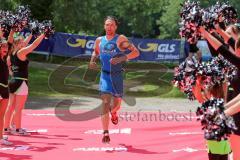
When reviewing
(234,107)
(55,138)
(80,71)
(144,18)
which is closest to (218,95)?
(234,107)

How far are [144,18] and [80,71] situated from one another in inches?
1571

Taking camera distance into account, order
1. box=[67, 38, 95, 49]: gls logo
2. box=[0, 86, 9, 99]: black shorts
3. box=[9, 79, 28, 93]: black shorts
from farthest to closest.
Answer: box=[67, 38, 95, 49]: gls logo, box=[9, 79, 28, 93]: black shorts, box=[0, 86, 9, 99]: black shorts

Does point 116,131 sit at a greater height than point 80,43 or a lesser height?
lesser

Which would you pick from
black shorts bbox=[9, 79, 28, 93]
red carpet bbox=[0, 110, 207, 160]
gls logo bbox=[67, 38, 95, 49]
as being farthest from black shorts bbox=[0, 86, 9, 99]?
gls logo bbox=[67, 38, 95, 49]

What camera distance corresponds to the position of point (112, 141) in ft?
26.6

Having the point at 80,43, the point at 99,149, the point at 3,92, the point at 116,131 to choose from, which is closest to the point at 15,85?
the point at 3,92

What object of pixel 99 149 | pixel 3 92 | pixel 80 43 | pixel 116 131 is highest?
pixel 80 43

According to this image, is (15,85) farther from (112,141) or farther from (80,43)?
(80,43)

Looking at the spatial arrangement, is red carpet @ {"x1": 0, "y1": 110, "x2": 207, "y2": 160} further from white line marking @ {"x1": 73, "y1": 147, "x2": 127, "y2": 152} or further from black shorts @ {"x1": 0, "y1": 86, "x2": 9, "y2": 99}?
black shorts @ {"x1": 0, "y1": 86, "x2": 9, "y2": 99}

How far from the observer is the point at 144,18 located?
2552 inches

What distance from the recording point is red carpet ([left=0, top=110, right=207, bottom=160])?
7000 mm

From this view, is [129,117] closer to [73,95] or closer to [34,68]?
[73,95]

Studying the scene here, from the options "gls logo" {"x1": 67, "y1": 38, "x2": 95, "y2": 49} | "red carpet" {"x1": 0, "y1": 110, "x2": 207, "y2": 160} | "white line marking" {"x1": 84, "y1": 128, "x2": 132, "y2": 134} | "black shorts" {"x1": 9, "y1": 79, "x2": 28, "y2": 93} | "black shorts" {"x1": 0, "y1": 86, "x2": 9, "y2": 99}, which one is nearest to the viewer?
"red carpet" {"x1": 0, "y1": 110, "x2": 207, "y2": 160}

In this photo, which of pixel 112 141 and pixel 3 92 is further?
pixel 112 141
